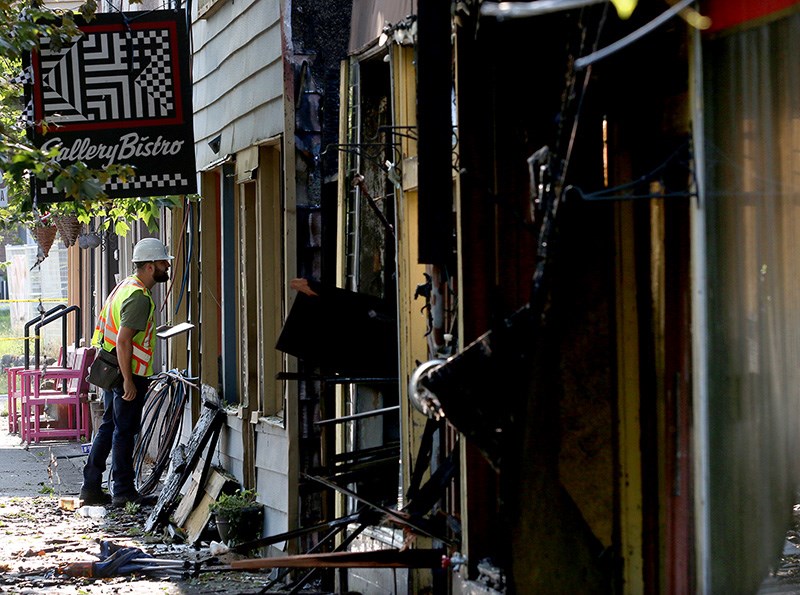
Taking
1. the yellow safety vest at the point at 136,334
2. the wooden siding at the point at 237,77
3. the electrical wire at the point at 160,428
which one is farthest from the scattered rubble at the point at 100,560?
the wooden siding at the point at 237,77

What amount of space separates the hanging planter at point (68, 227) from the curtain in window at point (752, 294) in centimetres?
1379

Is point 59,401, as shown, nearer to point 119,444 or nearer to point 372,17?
point 119,444

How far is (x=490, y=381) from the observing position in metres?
5.53

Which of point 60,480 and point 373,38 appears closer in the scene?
point 373,38

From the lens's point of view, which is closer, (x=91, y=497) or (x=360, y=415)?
(x=360, y=415)

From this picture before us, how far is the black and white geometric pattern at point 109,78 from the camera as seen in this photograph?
11031 millimetres

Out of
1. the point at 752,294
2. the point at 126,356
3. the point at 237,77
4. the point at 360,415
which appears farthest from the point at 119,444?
the point at 752,294

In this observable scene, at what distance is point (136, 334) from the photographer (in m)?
12.6

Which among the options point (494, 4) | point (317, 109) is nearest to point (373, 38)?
point (317, 109)

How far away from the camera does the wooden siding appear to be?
33.1ft

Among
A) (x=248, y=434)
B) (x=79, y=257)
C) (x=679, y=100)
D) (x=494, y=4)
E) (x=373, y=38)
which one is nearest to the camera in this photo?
(x=679, y=100)

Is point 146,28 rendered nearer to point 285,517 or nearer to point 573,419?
point 285,517

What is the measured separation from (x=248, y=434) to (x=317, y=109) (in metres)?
2.80

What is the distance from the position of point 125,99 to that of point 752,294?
733 cm
